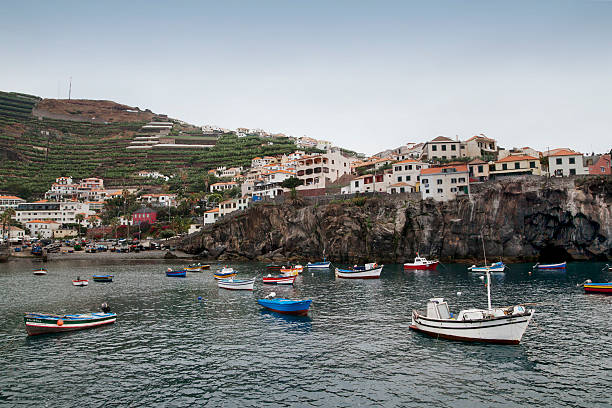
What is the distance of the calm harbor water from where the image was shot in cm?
2167

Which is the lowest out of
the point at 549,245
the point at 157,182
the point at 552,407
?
the point at 552,407

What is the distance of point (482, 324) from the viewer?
29594mm

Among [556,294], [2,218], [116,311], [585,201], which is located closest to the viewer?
[116,311]

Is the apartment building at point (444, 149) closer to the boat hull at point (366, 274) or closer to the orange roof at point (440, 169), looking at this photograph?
the orange roof at point (440, 169)

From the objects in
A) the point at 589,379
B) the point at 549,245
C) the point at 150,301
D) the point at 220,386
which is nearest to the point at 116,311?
the point at 150,301

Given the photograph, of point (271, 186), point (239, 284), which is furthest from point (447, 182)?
point (271, 186)

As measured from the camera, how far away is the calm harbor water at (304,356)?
2167 cm

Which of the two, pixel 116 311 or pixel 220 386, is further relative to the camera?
pixel 116 311

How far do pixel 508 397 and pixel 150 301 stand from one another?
4037 cm

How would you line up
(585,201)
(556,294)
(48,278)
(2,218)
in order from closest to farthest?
(556,294) → (48,278) → (585,201) → (2,218)

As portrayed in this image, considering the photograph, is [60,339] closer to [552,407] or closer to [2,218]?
[552,407]

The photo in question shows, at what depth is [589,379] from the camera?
23.1 meters

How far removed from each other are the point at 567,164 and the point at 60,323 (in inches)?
3562

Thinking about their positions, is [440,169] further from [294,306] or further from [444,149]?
[294,306]
